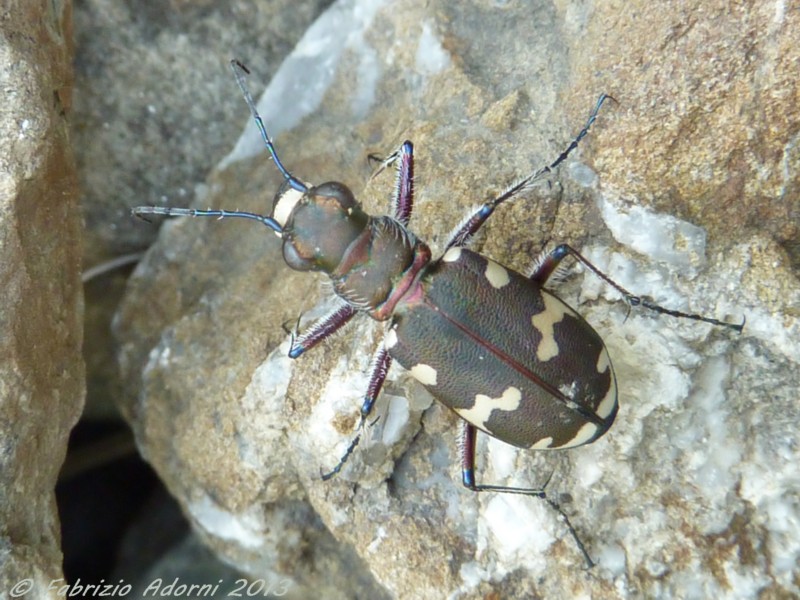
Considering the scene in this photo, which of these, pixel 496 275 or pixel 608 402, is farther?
pixel 496 275

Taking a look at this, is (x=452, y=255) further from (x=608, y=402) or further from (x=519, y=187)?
(x=608, y=402)

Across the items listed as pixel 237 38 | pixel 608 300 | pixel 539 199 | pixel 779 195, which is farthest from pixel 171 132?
pixel 779 195

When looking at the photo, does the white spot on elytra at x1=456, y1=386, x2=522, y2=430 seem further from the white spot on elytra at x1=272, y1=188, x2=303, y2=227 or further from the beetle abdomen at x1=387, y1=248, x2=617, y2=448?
the white spot on elytra at x1=272, y1=188, x2=303, y2=227

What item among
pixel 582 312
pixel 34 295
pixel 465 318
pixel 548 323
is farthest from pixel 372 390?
pixel 34 295

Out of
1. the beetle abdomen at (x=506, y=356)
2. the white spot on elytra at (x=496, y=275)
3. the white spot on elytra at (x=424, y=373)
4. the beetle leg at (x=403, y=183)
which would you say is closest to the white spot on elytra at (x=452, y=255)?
the beetle abdomen at (x=506, y=356)

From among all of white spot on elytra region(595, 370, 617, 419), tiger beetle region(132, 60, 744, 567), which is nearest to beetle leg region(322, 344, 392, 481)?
tiger beetle region(132, 60, 744, 567)

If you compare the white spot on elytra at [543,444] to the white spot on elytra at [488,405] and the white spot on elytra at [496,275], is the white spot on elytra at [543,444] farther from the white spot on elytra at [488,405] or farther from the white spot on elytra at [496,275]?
the white spot on elytra at [496,275]

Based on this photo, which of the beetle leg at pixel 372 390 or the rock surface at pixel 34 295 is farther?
the beetle leg at pixel 372 390
